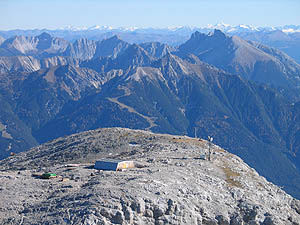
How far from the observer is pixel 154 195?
5816 cm

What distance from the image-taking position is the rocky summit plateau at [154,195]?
5331 cm

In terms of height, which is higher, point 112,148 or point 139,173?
point 139,173

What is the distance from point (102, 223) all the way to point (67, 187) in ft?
41.9

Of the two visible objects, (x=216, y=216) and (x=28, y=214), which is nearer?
(x=28, y=214)

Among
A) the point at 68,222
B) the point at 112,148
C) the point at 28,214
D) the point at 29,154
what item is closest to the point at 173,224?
the point at 68,222

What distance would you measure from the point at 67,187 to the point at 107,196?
8795 mm

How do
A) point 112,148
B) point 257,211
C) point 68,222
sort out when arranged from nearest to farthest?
point 68,222 < point 257,211 < point 112,148

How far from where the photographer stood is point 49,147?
146m

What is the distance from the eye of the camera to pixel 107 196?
55094 millimetres

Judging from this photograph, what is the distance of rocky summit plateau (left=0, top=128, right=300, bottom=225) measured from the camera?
5331 cm

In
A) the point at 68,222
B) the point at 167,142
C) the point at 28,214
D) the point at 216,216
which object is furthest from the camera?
the point at 167,142

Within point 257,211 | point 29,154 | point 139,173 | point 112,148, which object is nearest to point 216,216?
point 257,211

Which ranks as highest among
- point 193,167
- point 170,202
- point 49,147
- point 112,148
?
point 170,202

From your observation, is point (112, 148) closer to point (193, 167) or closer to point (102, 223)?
point (193, 167)
